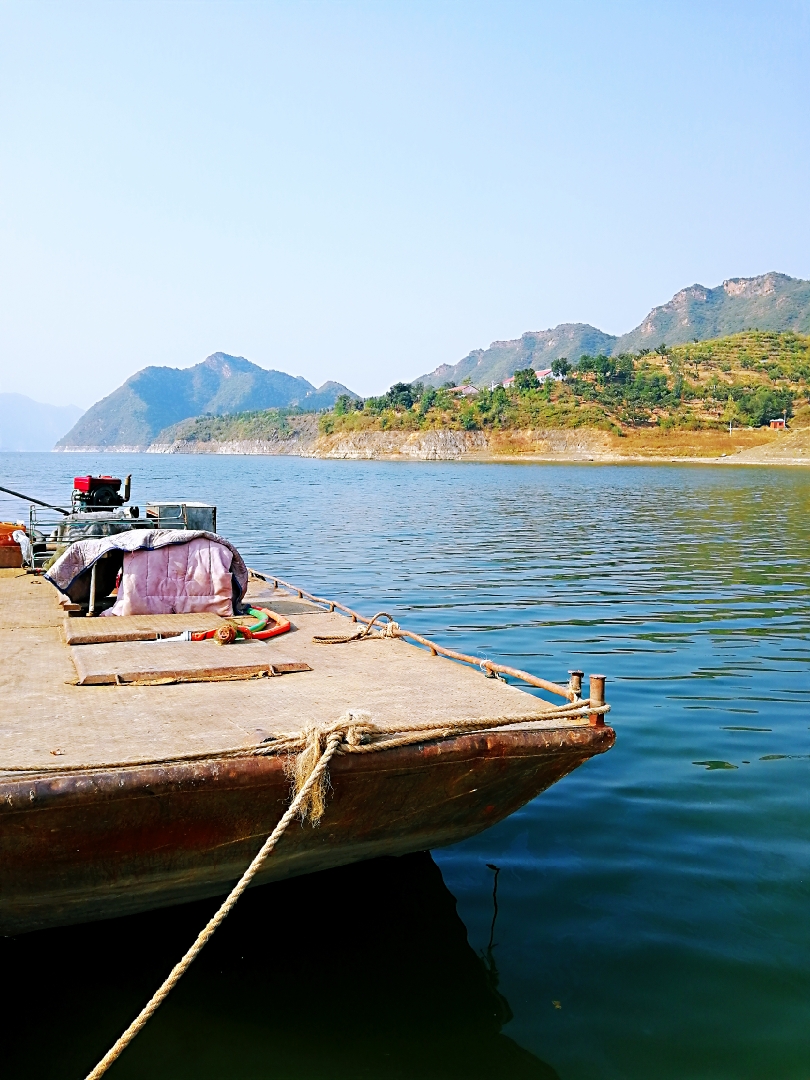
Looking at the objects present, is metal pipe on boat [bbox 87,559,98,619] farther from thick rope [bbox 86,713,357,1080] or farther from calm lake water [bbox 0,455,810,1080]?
thick rope [bbox 86,713,357,1080]

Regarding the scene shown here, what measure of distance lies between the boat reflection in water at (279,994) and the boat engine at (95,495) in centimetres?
1116

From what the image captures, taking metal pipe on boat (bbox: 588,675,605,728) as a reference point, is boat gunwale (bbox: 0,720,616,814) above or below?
below

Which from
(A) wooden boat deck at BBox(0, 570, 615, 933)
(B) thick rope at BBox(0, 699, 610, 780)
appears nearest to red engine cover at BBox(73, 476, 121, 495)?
(A) wooden boat deck at BBox(0, 570, 615, 933)

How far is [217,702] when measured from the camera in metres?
5.84

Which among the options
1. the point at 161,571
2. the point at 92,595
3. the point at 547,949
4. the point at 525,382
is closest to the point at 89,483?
the point at 92,595

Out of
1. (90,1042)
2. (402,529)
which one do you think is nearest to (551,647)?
(90,1042)

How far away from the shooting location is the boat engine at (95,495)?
15.5 meters

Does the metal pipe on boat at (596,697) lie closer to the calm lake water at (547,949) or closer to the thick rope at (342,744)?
the thick rope at (342,744)

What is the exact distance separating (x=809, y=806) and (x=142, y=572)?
6.82 m

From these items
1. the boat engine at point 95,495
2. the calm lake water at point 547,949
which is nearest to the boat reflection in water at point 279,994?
the calm lake water at point 547,949

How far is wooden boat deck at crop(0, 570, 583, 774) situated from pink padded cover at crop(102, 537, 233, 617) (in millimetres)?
1271

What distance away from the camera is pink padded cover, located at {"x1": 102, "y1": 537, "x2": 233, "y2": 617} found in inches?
371

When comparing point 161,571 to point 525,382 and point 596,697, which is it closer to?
point 596,697

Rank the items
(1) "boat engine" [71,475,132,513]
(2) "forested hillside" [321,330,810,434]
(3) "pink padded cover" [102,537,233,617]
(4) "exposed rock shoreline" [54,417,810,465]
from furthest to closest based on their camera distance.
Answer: (2) "forested hillside" [321,330,810,434] → (4) "exposed rock shoreline" [54,417,810,465] → (1) "boat engine" [71,475,132,513] → (3) "pink padded cover" [102,537,233,617]
